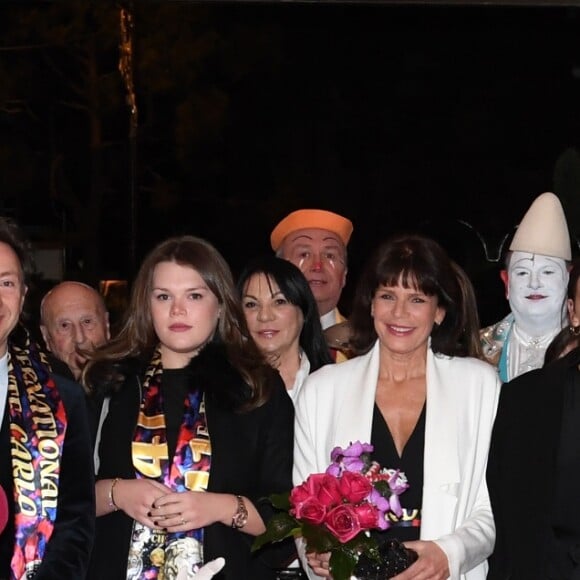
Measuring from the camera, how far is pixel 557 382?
3.32 metres

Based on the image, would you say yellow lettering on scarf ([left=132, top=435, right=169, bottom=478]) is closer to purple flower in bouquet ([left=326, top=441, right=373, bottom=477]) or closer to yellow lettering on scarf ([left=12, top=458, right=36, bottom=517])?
yellow lettering on scarf ([left=12, top=458, right=36, bottom=517])

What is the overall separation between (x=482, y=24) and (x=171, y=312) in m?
6.45

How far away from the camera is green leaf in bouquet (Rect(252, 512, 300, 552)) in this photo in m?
3.07

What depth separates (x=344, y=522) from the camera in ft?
9.75

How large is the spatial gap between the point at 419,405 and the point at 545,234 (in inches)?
57.1

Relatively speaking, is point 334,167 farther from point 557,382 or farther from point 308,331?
point 557,382

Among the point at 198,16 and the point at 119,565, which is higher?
the point at 198,16

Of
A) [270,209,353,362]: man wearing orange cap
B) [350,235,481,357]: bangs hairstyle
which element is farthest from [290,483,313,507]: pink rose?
[270,209,353,362]: man wearing orange cap

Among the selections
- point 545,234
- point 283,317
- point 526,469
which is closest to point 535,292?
point 545,234

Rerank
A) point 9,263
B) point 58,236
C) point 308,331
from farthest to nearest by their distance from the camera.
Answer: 1. point 58,236
2. point 308,331
3. point 9,263

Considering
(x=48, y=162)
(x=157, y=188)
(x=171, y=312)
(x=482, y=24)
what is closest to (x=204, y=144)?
(x=157, y=188)

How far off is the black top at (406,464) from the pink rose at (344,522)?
19.2 inches

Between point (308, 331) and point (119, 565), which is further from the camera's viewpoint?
point (308, 331)

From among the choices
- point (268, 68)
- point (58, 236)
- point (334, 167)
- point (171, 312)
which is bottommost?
point (171, 312)
